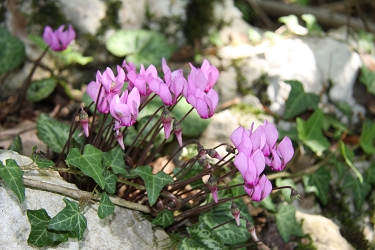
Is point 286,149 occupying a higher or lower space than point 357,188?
A: higher

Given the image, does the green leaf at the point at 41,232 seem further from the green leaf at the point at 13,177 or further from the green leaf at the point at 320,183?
the green leaf at the point at 320,183

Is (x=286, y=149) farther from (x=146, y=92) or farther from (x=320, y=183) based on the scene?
(x=320, y=183)

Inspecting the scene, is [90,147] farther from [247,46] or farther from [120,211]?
[247,46]

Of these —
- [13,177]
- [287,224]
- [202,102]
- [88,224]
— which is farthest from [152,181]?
[287,224]

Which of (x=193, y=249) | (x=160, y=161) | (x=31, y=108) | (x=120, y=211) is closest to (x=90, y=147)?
(x=120, y=211)

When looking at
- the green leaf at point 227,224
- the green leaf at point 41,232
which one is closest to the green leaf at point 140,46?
the green leaf at point 227,224

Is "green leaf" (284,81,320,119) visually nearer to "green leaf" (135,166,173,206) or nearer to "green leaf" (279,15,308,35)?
"green leaf" (279,15,308,35)
